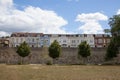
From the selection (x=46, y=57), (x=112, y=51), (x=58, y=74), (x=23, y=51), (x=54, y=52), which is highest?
(x=23, y=51)

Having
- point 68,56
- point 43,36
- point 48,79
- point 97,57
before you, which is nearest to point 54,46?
point 68,56

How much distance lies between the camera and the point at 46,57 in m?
78.6

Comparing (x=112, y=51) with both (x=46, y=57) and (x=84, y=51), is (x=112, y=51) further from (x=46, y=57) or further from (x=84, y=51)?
(x=46, y=57)

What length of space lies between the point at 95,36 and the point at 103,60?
5646 centimetres

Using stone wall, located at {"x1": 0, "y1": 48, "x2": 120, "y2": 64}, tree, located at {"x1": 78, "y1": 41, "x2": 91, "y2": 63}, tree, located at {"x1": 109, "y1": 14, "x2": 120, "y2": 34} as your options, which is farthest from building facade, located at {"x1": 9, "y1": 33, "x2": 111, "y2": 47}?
tree, located at {"x1": 109, "y1": 14, "x2": 120, "y2": 34}

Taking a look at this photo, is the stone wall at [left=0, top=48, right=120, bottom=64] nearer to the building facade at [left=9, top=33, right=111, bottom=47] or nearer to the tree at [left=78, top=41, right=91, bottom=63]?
the tree at [left=78, top=41, right=91, bottom=63]

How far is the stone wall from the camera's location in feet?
257

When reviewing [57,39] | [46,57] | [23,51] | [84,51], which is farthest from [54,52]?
[57,39]

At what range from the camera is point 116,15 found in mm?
67312

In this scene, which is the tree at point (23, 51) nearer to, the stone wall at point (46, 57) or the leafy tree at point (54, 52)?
the stone wall at point (46, 57)

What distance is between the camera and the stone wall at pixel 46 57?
257 ft

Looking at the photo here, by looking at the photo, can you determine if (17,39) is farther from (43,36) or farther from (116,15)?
(116,15)

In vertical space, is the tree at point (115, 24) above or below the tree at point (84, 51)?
above

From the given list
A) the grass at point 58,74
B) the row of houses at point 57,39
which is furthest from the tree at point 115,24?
the row of houses at point 57,39
